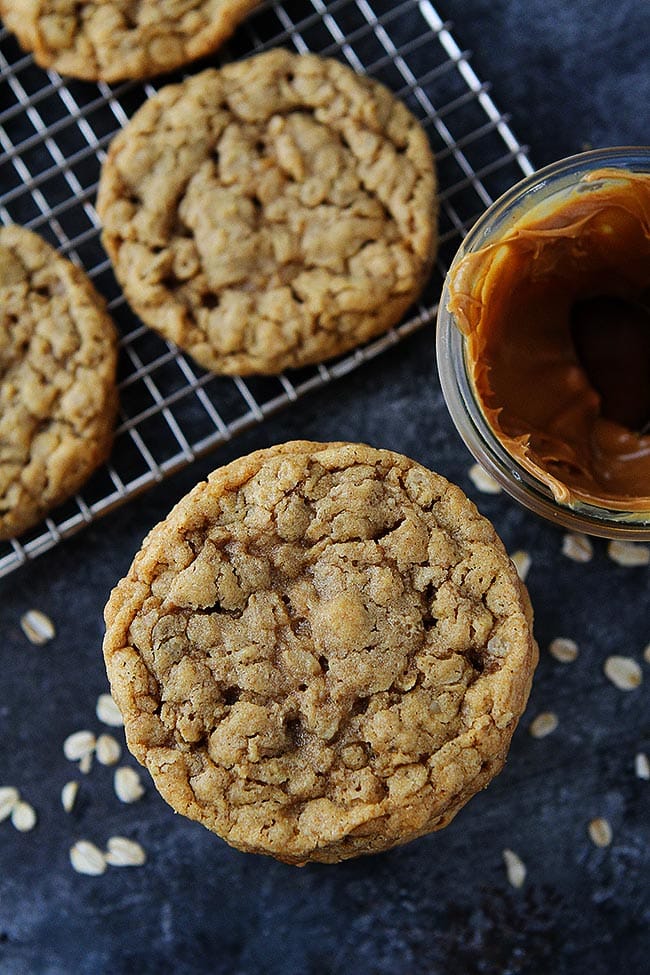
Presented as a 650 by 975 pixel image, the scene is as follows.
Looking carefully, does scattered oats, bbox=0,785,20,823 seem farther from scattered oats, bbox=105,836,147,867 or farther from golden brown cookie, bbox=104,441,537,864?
golden brown cookie, bbox=104,441,537,864

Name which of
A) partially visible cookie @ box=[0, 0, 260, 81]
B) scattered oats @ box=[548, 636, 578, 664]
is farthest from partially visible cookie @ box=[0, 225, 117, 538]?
scattered oats @ box=[548, 636, 578, 664]

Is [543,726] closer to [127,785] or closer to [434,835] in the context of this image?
[434,835]

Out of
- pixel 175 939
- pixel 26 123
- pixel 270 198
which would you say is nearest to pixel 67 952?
pixel 175 939

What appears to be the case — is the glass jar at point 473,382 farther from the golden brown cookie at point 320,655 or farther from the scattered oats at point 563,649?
the scattered oats at point 563,649

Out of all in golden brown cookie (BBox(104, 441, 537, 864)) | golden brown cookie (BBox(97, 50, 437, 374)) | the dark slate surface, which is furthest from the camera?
the dark slate surface

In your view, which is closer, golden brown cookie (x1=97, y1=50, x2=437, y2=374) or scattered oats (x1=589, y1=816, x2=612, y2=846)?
golden brown cookie (x1=97, y1=50, x2=437, y2=374)

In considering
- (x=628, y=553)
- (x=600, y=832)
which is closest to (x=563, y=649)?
(x=628, y=553)

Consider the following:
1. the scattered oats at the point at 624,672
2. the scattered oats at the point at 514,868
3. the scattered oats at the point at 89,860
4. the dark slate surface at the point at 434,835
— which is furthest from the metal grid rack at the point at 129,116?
the scattered oats at the point at 514,868
